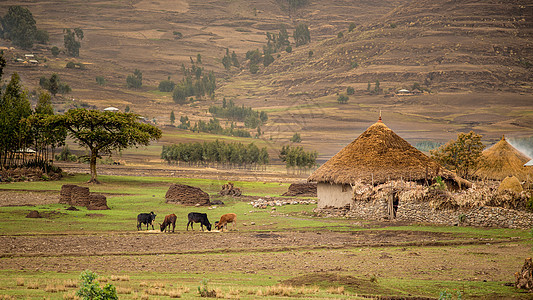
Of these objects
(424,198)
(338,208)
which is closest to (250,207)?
(338,208)

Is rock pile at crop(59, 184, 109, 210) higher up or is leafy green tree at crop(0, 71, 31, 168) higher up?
leafy green tree at crop(0, 71, 31, 168)

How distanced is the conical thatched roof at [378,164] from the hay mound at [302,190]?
14.2 metres

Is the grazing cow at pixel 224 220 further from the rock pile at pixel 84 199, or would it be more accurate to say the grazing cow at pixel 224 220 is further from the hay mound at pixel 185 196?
the hay mound at pixel 185 196

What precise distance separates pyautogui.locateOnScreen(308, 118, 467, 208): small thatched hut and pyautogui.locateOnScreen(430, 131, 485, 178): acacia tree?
11.5 m

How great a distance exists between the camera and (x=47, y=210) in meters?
34.3

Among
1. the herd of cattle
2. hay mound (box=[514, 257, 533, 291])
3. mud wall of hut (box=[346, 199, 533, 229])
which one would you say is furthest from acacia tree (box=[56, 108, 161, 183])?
hay mound (box=[514, 257, 533, 291])

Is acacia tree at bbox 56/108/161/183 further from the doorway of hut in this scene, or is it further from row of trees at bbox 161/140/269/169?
row of trees at bbox 161/140/269/169

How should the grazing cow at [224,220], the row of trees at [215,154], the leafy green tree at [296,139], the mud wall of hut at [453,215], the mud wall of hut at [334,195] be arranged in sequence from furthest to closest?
the leafy green tree at [296,139]
the row of trees at [215,154]
the mud wall of hut at [334,195]
the mud wall of hut at [453,215]
the grazing cow at [224,220]

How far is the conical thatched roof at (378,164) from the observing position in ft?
129

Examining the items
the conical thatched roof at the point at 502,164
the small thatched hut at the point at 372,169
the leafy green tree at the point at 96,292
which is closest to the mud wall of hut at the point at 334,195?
the small thatched hut at the point at 372,169

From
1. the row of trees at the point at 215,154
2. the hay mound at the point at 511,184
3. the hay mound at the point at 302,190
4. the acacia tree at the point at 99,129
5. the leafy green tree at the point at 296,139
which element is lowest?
the hay mound at the point at 302,190

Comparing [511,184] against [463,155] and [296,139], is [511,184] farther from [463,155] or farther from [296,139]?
[296,139]

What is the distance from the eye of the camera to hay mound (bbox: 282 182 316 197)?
57.3 metres

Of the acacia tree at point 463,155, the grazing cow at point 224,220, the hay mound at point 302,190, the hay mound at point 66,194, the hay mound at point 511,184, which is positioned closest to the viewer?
the grazing cow at point 224,220
